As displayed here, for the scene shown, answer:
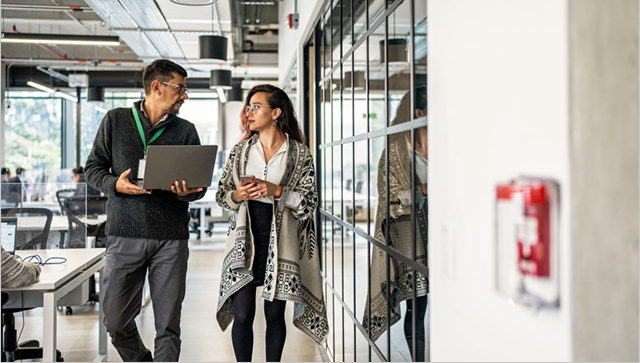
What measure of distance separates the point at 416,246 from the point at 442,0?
28.9 inches

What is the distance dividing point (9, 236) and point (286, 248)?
1.66 metres

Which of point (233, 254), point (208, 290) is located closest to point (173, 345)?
point (233, 254)

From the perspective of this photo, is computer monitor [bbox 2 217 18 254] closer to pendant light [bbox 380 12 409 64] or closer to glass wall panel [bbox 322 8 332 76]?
glass wall panel [bbox 322 8 332 76]

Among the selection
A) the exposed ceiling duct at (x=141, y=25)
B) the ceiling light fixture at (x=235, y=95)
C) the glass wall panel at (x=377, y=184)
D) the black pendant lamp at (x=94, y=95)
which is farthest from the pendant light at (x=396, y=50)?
the black pendant lamp at (x=94, y=95)

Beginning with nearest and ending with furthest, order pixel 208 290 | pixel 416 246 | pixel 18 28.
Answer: pixel 416 246
pixel 208 290
pixel 18 28

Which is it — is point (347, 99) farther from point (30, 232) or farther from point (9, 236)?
point (30, 232)

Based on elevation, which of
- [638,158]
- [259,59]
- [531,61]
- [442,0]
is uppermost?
[259,59]

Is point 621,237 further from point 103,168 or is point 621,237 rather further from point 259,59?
point 259,59

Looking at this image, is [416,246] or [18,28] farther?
[18,28]

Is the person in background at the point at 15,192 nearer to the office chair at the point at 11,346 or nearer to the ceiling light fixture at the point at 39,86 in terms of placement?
the office chair at the point at 11,346

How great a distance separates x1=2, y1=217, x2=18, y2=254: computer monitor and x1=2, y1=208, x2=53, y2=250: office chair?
0.61 ft

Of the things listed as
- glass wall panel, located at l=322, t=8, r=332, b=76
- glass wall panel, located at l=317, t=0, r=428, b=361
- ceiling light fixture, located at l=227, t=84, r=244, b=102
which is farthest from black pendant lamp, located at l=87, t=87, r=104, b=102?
glass wall panel, located at l=317, t=0, r=428, b=361

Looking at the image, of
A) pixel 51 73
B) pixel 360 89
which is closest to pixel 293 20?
pixel 360 89

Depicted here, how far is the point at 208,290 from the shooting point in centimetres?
549
